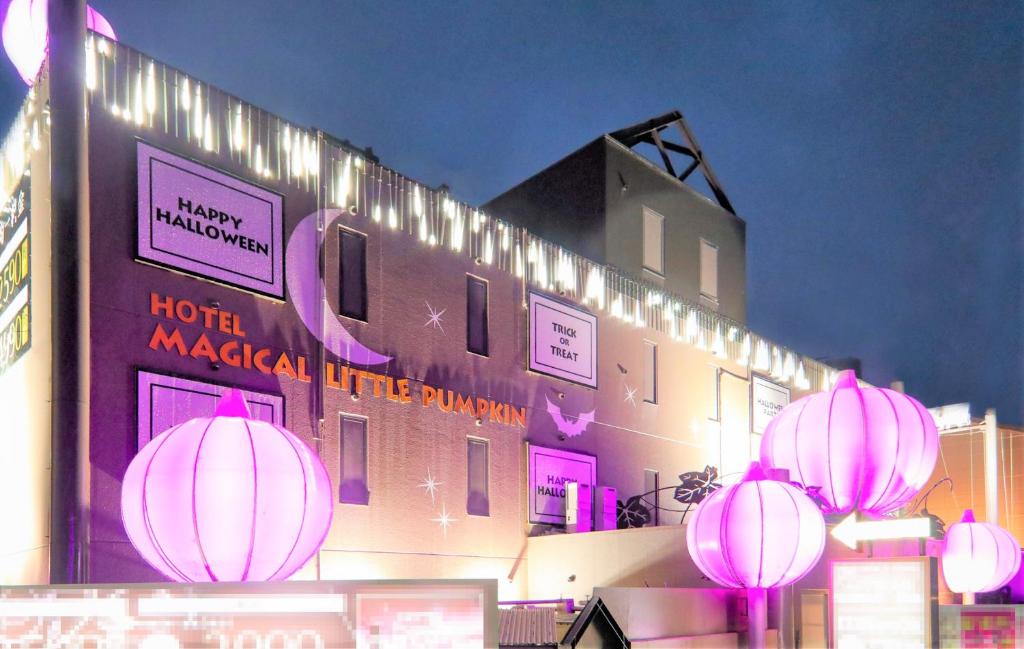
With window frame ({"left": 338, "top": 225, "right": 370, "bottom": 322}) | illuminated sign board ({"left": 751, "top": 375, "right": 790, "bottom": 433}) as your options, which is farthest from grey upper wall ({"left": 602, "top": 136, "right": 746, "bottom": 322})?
window frame ({"left": 338, "top": 225, "right": 370, "bottom": 322})

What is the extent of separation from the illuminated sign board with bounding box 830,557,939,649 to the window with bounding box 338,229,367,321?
7.87 m

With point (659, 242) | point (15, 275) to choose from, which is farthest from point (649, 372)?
point (15, 275)

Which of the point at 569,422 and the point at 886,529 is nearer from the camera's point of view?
the point at 886,529

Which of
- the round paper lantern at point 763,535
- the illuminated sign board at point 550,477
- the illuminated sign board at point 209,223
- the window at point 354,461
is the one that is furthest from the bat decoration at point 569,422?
the round paper lantern at point 763,535

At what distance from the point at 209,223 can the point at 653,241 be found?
11.9m

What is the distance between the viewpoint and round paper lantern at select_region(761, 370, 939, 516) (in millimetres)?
9289

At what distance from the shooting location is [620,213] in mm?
20359

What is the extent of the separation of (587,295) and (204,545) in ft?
39.6

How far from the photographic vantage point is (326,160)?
13125mm

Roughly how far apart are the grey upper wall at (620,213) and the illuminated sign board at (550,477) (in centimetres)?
489

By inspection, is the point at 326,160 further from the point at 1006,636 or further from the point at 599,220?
the point at 1006,636

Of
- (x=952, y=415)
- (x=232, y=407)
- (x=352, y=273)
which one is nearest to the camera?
(x=232, y=407)

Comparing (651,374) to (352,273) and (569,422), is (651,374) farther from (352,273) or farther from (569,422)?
(352,273)

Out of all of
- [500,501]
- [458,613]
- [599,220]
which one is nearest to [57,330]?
[458,613]
